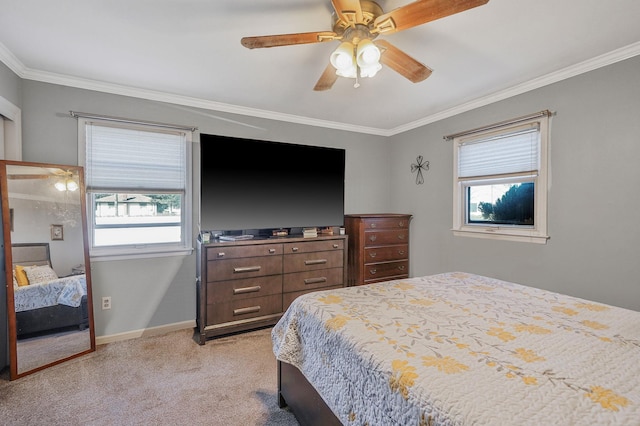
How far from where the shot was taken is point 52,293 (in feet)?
8.05

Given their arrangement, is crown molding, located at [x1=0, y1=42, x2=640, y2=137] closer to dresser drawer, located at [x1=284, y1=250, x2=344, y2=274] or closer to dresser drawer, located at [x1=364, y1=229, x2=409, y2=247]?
dresser drawer, located at [x1=364, y1=229, x2=409, y2=247]

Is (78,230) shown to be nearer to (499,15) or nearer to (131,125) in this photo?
(131,125)

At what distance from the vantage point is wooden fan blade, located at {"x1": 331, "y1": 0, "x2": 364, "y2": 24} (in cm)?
138

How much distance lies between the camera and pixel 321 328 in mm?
1423

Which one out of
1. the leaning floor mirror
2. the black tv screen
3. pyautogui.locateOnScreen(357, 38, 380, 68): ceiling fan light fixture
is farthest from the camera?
the black tv screen

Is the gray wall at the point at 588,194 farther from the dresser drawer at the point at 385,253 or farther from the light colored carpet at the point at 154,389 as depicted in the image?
the light colored carpet at the point at 154,389

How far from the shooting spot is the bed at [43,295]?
7.49 ft

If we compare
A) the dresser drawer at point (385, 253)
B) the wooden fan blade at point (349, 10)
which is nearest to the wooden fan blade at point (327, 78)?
the wooden fan blade at point (349, 10)

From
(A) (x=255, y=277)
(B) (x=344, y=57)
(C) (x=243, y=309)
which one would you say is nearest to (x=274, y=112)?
(A) (x=255, y=277)

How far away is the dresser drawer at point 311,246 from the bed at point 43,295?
185 centimetres

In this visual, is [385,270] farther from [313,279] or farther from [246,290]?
[246,290]

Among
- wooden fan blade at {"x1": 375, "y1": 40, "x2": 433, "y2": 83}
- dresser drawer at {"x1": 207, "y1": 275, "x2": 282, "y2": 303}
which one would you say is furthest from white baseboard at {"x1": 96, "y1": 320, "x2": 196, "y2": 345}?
wooden fan blade at {"x1": 375, "y1": 40, "x2": 433, "y2": 83}

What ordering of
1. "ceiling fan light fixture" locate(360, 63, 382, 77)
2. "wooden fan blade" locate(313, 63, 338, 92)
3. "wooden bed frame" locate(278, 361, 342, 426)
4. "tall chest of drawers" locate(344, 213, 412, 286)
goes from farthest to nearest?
"tall chest of drawers" locate(344, 213, 412, 286) < "wooden fan blade" locate(313, 63, 338, 92) < "ceiling fan light fixture" locate(360, 63, 382, 77) < "wooden bed frame" locate(278, 361, 342, 426)

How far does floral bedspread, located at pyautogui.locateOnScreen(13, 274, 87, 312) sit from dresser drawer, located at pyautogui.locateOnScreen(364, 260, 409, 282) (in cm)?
286
